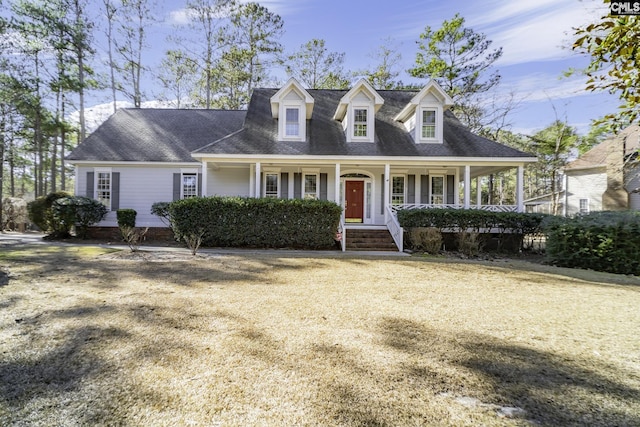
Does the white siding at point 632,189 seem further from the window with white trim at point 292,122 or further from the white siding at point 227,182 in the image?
the white siding at point 227,182

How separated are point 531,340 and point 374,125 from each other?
1271 centimetres

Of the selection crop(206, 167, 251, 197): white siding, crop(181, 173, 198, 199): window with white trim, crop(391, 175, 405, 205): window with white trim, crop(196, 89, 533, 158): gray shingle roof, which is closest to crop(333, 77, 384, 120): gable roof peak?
crop(196, 89, 533, 158): gray shingle roof

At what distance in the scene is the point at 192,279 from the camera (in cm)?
578

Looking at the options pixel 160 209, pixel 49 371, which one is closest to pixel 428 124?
pixel 160 209

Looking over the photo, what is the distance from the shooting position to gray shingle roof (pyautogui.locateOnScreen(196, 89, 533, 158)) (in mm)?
12891

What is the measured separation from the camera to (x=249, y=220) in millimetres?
10844

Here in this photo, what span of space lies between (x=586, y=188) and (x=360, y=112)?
22.1 meters

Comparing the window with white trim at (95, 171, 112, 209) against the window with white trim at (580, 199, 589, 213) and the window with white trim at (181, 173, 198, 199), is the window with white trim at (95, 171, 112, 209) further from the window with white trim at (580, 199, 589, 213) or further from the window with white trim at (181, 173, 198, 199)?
the window with white trim at (580, 199, 589, 213)

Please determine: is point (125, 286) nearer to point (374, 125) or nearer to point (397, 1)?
point (374, 125)

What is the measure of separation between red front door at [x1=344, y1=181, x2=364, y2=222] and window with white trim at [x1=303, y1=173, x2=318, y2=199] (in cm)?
150

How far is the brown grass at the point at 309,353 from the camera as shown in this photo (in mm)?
2051

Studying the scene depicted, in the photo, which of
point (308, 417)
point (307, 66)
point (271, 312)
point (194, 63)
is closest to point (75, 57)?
point (194, 63)

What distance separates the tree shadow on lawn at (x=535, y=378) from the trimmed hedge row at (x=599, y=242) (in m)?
7.62
